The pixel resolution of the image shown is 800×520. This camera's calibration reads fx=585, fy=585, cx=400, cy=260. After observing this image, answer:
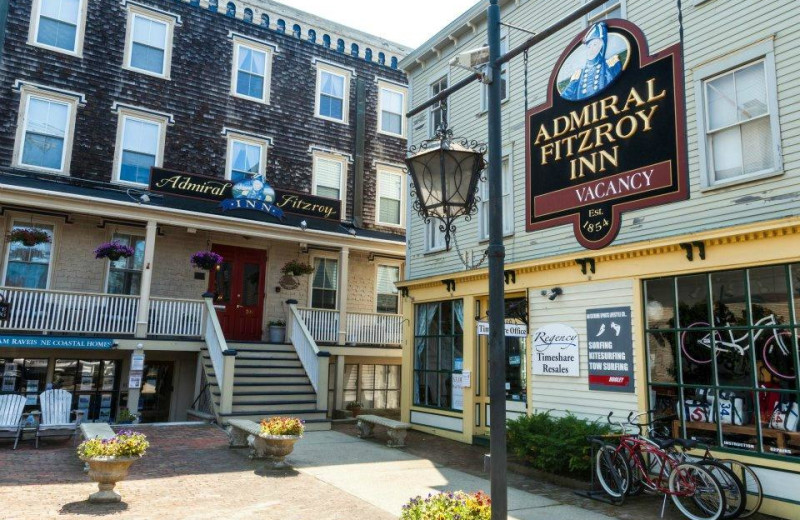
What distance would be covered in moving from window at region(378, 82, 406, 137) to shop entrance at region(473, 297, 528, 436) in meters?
10.1

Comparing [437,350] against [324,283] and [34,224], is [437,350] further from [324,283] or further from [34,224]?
[34,224]

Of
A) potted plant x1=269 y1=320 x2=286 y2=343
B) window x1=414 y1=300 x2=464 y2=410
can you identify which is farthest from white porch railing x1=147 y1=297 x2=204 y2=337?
window x1=414 y1=300 x2=464 y2=410

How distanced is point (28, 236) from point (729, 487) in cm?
1468

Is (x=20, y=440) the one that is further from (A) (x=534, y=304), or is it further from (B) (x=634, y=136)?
(B) (x=634, y=136)

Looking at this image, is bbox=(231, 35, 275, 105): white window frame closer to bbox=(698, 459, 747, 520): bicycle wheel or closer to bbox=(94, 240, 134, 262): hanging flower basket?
bbox=(94, 240, 134, 262): hanging flower basket

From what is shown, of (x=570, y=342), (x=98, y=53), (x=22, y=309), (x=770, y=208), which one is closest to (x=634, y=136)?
(x=770, y=208)

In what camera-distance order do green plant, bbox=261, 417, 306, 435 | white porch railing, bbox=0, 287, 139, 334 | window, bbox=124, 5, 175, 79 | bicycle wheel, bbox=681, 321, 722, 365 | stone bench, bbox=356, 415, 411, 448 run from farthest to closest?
window, bbox=124, 5, 175, 79
white porch railing, bbox=0, 287, 139, 334
stone bench, bbox=356, 415, 411, 448
green plant, bbox=261, 417, 306, 435
bicycle wheel, bbox=681, 321, 722, 365

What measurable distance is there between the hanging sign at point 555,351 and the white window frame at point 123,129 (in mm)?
11590

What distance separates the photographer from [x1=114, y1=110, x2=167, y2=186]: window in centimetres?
1612

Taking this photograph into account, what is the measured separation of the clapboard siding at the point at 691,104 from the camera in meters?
7.77

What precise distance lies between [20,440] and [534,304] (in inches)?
390

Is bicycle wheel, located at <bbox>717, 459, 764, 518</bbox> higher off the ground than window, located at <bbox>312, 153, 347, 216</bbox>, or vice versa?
window, located at <bbox>312, 153, 347, 216</bbox>

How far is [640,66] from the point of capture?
4914 mm

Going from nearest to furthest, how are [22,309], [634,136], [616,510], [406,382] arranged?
1. [634,136]
2. [616,510]
3. [22,309]
4. [406,382]
